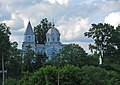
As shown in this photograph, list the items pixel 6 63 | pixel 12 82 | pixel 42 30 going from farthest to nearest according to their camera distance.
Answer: pixel 42 30, pixel 6 63, pixel 12 82

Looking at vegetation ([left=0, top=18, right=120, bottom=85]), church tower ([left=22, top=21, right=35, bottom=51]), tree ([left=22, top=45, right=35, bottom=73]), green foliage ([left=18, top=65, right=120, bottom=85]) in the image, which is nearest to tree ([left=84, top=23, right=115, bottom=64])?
vegetation ([left=0, top=18, right=120, bottom=85])

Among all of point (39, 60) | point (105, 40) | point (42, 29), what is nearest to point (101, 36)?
point (105, 40)

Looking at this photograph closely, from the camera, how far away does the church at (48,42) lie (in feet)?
458

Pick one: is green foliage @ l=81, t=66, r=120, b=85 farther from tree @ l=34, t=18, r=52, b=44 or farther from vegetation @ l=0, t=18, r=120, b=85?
tree @ l=34, t=18, r=52, b=44

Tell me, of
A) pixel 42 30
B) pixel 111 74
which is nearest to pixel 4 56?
pixel 111 74

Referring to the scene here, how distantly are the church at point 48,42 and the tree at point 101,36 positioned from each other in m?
24.9

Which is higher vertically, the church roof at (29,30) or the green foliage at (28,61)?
the church roof at (29,30)

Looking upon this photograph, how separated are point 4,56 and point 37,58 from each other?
13566 mm

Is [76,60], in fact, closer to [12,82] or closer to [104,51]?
[104,51]

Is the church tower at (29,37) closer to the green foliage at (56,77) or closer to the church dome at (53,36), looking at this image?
the church dome at (53,36)

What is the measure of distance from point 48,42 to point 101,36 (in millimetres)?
29014

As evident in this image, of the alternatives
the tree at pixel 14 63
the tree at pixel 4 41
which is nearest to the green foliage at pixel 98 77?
the tree at pixel 4 41

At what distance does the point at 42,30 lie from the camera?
469 feet

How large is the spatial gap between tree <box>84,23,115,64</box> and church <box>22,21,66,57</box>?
24855 mm
